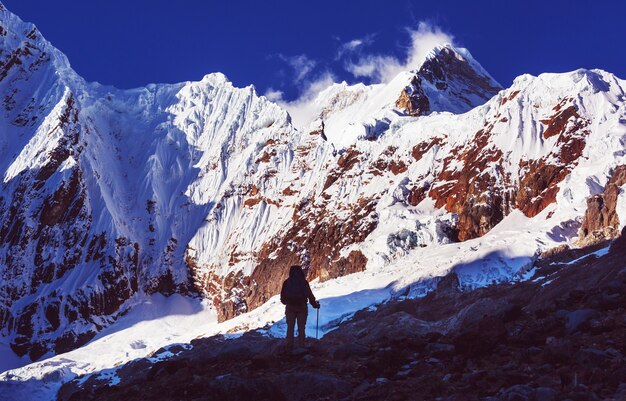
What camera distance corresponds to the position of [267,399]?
13227 millimetres

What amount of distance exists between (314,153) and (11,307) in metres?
58.6

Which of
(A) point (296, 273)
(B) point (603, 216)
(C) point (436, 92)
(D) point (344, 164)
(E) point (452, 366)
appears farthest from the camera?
(C) point (436, 92)

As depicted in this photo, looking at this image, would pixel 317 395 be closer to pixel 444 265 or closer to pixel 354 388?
pixel 354 388

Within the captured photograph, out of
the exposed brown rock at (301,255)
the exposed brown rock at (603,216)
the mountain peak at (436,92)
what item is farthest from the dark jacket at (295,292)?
the mountain peak at (436,92)

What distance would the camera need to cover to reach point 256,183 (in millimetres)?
143750

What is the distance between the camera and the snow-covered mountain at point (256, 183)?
9475 cm

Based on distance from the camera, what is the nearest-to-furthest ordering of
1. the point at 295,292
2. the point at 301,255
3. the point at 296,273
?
the point at 295,292 < the point at 296,273 < the point at 301,255

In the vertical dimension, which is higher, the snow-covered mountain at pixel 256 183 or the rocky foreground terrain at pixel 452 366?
the snow-covered mountain at pixel 256 183

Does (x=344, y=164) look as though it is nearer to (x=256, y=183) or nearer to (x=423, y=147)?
(x=423, y=147)

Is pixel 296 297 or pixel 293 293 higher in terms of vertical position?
→ pixel 293 293

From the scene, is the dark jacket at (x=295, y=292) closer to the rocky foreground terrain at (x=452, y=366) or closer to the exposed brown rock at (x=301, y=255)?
the rocky foreground terrain at (x=452, y=366)

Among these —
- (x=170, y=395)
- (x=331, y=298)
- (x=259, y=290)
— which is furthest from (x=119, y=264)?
(x=170, y=395)

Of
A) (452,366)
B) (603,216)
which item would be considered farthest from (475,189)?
(452,366)

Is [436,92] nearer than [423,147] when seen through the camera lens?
No
